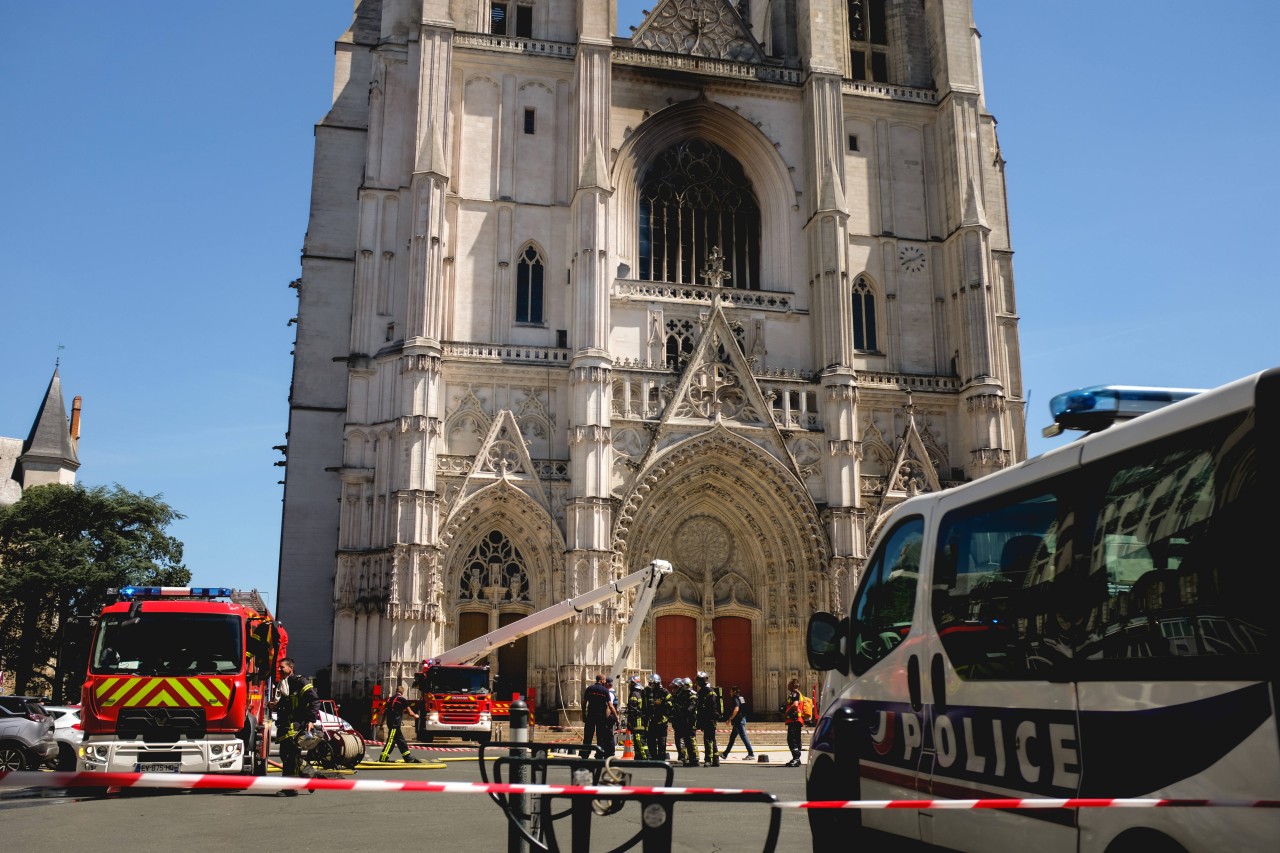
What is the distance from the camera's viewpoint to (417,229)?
93.4ft

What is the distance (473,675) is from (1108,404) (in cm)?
1968

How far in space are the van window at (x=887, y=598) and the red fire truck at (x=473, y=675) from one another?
17.3 metres

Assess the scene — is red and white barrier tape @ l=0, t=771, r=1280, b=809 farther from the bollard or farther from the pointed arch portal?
the pointed arch portal

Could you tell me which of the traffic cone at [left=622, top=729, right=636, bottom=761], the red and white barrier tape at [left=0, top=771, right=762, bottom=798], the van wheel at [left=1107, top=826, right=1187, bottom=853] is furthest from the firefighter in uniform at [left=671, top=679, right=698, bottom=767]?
the van wheel at [left=1107, top=826, right=1187, bottom=853]

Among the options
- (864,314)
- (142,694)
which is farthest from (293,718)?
(864,314)

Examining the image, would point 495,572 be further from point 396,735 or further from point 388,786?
point 388,786

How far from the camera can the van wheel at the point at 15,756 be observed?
48.5 feet

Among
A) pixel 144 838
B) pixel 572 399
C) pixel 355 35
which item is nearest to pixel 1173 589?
pixel 144 838

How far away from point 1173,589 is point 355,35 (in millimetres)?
35342

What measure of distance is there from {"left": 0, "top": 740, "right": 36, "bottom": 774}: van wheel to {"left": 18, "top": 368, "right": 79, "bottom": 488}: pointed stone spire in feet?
148

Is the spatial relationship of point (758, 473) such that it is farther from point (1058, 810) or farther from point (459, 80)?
point (1058, 810)

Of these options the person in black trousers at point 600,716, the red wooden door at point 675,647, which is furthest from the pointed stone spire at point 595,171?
the person in black trousers at point 600,716

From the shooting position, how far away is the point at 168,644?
13164mm

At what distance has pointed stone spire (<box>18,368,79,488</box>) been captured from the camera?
182 feet
